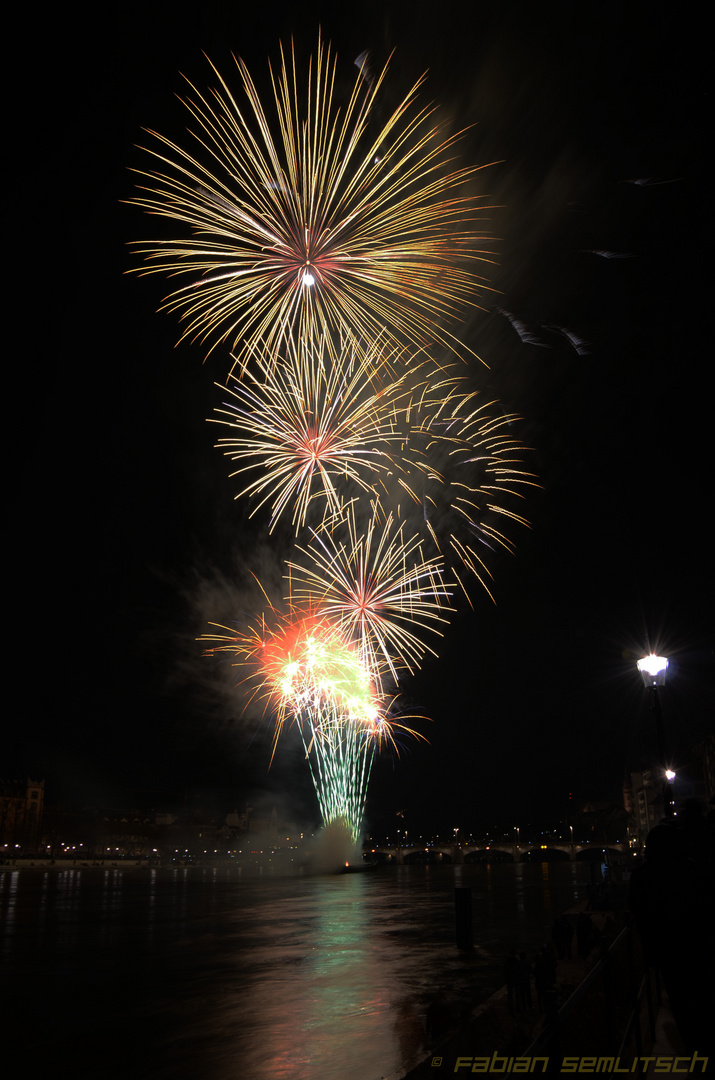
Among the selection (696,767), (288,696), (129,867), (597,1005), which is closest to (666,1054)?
(597,1005)

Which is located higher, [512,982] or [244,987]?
[512,982]

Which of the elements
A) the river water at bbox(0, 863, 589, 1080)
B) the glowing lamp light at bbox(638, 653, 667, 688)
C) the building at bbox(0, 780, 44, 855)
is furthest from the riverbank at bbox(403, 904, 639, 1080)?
the building at bbox(0, 780, 44, 855)

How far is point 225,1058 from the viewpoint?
11602 mm

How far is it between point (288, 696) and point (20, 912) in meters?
20.4

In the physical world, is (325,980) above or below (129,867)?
above

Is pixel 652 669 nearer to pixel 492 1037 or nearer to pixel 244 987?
pixel 492 1037

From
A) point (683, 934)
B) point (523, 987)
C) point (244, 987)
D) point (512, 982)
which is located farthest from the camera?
point (244, 987)

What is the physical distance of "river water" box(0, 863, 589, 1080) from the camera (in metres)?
11.7

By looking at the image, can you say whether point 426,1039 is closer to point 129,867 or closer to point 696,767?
point 696,767

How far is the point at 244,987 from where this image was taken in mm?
17609

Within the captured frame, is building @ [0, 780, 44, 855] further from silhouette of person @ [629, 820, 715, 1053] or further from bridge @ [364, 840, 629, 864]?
silhouette of person @ [629, 820, 715, 1053]

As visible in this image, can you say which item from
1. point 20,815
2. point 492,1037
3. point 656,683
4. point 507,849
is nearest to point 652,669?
point 656,683

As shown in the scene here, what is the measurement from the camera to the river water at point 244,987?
11.7 meters

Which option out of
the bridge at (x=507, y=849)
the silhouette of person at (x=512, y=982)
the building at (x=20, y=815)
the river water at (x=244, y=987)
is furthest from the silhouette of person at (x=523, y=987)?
the bridge at (x=507, y=849)
